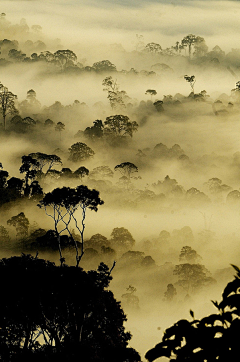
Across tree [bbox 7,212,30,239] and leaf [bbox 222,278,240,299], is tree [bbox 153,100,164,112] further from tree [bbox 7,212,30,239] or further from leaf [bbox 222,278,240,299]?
leaf [bbox 222,278,240,299]

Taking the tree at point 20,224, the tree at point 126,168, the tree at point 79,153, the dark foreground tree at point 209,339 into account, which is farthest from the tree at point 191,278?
the dark foreground tree at point 209,339

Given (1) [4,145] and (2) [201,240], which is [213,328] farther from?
(1) [4,145]

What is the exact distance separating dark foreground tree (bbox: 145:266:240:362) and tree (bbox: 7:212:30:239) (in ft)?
278

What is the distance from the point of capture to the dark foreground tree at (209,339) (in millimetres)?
4637

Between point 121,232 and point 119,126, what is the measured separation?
2214 inches

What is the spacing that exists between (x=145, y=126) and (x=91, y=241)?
285ft

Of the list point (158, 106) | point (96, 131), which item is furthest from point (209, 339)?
point (158, 106)

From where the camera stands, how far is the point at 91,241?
91188 millimetres

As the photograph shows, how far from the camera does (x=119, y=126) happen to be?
5733 inches

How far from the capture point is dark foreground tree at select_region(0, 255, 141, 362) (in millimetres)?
22750

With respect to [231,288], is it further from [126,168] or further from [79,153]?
[79,153]

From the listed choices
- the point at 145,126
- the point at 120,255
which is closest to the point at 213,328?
the point at 120,255

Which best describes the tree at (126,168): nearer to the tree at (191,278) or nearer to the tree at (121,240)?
the tree at (121,240)

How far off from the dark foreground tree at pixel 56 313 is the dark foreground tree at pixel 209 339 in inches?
707
